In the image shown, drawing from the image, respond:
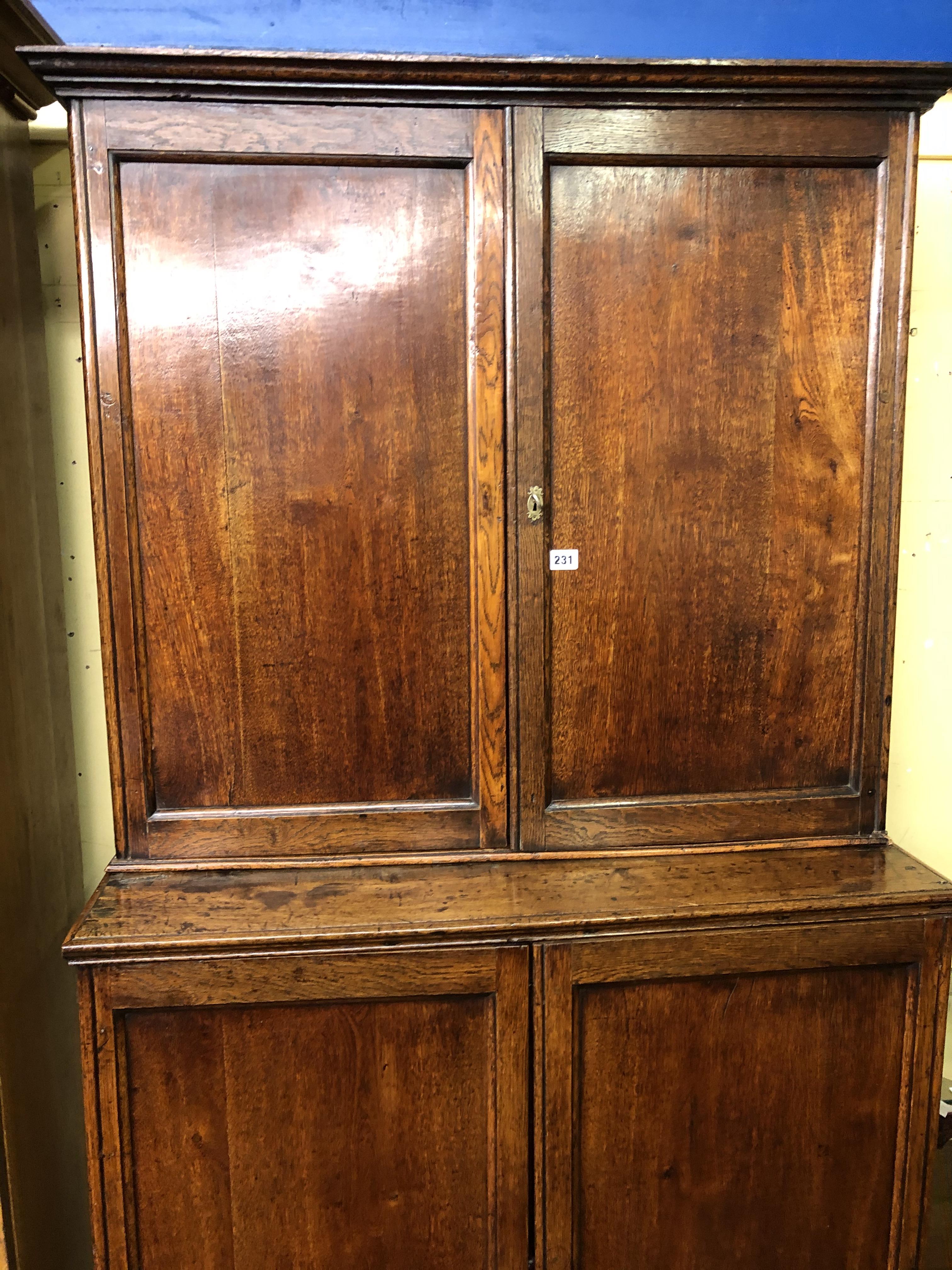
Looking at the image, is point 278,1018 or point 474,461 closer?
point 278,1018

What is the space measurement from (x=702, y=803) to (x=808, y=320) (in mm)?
877

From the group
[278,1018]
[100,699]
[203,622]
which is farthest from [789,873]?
[100,699]

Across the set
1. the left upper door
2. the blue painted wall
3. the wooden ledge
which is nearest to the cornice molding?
the blue painted wall

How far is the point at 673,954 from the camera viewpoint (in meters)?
1.36

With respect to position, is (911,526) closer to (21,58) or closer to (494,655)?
(494,655)

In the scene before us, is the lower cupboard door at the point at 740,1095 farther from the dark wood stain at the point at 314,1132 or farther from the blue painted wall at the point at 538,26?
the blue painted wall at the point at 538,26

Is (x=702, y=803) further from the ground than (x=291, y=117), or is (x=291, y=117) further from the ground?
(x=291, y=117)

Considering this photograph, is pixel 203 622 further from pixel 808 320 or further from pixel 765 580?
pixel 808 320

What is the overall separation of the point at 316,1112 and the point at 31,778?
817 mm

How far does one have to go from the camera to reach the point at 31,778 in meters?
1.60

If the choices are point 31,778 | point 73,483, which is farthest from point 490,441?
point 31,778

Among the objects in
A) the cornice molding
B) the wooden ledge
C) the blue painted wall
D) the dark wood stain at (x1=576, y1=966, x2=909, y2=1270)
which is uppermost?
the blue painted wall

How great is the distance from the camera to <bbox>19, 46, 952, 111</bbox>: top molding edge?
1279 millimetres

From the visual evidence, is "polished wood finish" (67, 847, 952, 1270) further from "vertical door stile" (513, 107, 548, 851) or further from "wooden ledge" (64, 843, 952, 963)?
"vertical door stile" (513, 107, 548, 851)
